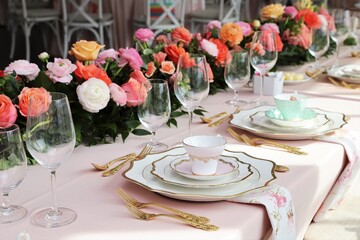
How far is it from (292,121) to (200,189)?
516 millimetres

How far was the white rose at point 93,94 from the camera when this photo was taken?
1425 millimetres

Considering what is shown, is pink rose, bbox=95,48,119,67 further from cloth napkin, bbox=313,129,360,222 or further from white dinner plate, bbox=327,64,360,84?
white dinner plate, bbox=327,64,360,84

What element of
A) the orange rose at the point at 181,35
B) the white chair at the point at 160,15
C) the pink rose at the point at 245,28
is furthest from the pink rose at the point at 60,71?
the white chair at the point at 160,15

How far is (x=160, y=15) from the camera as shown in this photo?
530 centimetres

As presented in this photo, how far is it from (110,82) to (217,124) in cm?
37

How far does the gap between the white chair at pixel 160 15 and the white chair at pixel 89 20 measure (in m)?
0.31

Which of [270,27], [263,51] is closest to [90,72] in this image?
[263,51]

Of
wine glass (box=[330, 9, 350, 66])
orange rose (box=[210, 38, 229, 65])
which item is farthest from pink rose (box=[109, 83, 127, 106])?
wine glass (box=[330, 9, 350, 66])

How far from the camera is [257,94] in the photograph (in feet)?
6.79

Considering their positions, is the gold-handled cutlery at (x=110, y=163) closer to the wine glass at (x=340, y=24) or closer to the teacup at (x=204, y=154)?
the teacup at (x=204, y=154)

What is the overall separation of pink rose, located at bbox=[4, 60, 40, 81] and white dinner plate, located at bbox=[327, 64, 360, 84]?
4.09ft

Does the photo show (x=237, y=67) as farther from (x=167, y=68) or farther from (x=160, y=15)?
(x=160, y=15)

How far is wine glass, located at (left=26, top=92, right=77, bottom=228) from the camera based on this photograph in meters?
1.04

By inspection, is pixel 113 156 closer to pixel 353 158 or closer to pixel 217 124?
pixel 217 124
